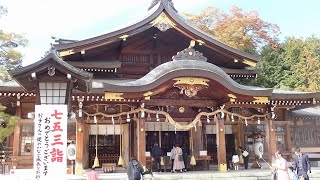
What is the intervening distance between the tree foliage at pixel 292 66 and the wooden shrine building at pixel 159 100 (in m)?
13.5

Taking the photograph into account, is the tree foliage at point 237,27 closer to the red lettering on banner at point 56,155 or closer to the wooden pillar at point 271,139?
the wooden pillar at point 271,139

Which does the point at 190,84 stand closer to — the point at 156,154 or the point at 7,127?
the point at 156,154

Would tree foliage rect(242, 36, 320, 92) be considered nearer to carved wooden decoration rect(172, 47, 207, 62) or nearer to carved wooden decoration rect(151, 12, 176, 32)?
carved wooden decoration rect(151, 12, 176, 32)

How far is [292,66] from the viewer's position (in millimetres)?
32938


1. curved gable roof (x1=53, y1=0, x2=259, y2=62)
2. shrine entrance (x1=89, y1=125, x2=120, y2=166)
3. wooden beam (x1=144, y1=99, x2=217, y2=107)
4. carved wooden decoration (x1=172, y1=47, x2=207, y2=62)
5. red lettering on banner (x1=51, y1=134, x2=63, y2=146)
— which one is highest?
curved gable roof (x1=53, y1=0, x2=259, y2=62)

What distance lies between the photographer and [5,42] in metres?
31.1

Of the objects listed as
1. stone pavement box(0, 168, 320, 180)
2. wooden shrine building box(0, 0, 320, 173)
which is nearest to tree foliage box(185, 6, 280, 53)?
wooden shrine building box(0, 0, 320, 173)

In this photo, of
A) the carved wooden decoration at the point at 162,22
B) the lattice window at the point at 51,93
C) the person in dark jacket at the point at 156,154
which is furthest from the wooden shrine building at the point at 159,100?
the lattice window at the point at 51,93

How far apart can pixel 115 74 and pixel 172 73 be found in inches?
191

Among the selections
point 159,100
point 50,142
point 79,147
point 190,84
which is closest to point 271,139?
point 190,84

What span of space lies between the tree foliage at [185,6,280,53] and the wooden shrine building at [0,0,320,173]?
17.3 metres

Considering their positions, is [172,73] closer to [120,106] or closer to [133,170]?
[120,106]

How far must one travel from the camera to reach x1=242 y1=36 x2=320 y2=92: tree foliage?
30.5 meters

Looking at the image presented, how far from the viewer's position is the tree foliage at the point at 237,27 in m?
35.2
